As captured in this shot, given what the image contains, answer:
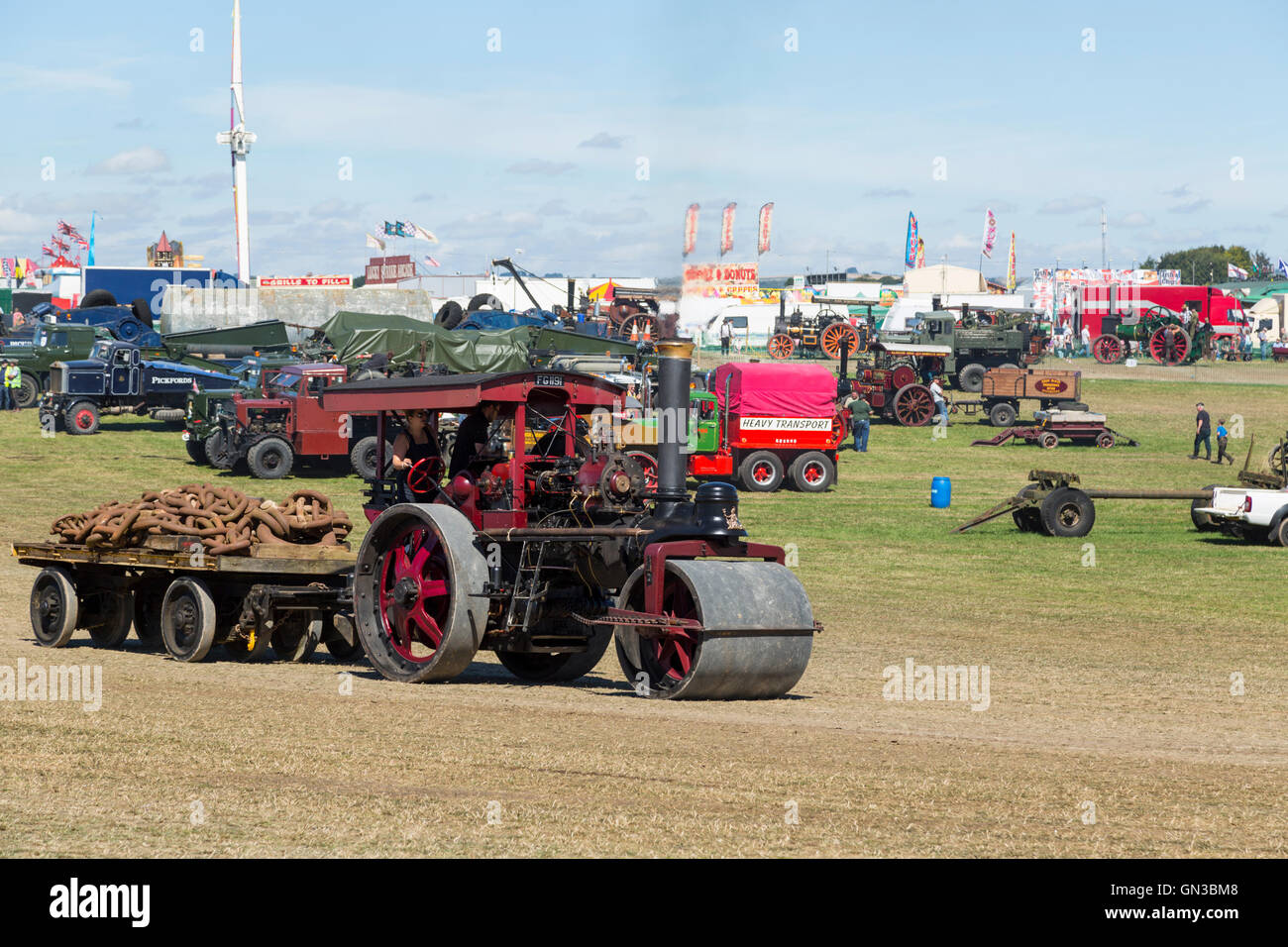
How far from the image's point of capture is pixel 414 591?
11516 millimetres

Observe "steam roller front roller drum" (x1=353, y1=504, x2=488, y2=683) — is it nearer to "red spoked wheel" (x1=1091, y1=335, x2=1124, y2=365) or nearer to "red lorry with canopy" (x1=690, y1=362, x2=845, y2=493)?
"red lorry with canopy" (x1=690, y1=362, x2=845, y2=493)

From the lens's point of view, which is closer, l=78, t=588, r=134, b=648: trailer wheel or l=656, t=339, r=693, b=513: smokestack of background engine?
l=656, t=339, r=693, b=513: smokestack of background engine

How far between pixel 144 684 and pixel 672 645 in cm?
391

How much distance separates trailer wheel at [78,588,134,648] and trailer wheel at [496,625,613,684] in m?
3.67

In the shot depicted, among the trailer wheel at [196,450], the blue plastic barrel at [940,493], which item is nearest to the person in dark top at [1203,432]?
the blue plastic barrel at [940,493]

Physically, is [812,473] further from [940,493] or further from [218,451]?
[218,451]

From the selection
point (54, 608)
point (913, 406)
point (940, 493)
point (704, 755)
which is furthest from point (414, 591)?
point (913, 406)

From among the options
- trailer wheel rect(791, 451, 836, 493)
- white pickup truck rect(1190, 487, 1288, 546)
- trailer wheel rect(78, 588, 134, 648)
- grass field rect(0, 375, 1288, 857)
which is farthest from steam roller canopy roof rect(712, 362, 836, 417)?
trailer wheel rect(78, 588, 134, 648)

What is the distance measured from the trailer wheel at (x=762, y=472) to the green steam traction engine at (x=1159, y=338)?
33.8 meters

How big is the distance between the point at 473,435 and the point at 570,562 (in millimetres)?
1274

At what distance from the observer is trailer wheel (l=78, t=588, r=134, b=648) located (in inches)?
537

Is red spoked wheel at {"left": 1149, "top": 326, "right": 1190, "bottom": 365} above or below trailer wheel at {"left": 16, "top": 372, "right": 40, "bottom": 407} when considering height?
above
